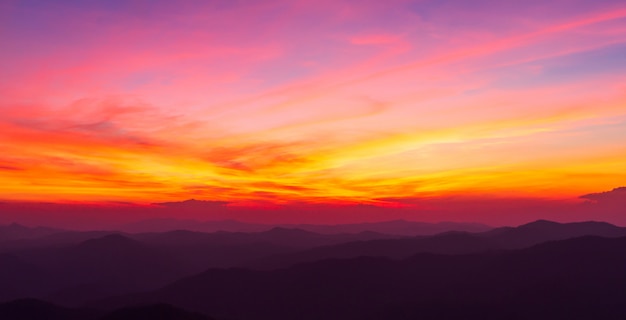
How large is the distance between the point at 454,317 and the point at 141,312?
112889 millimetres

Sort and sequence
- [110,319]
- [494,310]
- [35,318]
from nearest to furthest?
[110,319] → [35,318] → [494,310]

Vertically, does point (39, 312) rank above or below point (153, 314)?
below

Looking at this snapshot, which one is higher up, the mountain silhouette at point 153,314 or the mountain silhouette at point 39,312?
the mountain silhouette at point 153,314

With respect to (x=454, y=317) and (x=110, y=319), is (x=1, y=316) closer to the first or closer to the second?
(x=110, y=319)

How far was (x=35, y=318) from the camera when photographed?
17975 centimetres

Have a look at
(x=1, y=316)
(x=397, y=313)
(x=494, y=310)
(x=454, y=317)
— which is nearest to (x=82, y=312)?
(x=1, y=316)

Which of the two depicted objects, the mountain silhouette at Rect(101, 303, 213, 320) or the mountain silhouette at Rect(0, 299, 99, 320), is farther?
the mountain silhouette at Rect(0, 299, 99, 320)

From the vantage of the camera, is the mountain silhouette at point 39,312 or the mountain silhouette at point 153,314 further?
the mountain silhouette at point 39,312

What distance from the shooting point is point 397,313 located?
197 metres

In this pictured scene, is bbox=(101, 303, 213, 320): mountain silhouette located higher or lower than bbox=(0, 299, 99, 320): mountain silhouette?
higher

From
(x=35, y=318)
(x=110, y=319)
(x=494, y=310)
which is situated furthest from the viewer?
(x=494, y=310)

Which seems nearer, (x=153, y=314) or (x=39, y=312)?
(x=153, y=314)

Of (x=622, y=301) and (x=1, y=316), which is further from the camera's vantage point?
(x=622, y=301)

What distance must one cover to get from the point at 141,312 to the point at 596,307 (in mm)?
174557
